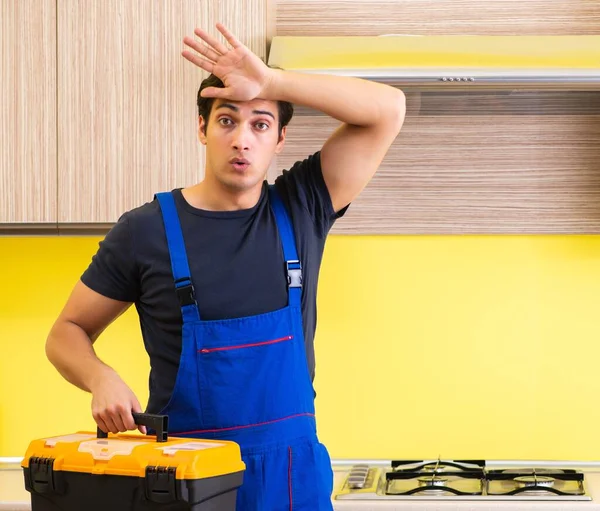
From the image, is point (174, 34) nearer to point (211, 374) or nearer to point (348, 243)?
point (348, 243)

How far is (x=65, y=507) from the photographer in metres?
1.32

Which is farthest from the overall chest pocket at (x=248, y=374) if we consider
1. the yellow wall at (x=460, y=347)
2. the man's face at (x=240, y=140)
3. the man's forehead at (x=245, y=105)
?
the yellow wall at (x=460, y=347)

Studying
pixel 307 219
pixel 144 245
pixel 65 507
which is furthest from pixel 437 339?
pixel 65 507

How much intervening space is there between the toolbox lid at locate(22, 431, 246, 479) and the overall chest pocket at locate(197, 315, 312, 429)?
4.9 inches

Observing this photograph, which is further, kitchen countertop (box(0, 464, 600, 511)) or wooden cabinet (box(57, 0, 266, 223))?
wooden cabinet (box(57, 0, 266, 223))

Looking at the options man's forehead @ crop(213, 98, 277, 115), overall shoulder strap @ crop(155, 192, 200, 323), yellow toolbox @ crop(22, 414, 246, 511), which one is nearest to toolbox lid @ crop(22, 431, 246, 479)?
yellow toolbox @ crop(22, 414, 246, 511)

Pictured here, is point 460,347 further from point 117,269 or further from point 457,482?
point 117,269

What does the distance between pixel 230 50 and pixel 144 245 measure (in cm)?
34

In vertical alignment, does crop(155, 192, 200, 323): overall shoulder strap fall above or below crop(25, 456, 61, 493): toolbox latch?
above

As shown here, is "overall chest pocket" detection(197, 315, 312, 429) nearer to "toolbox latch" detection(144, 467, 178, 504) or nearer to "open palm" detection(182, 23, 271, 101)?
"toolbox latch" detection(144, 467, 178, 504)

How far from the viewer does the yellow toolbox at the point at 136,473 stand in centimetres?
123

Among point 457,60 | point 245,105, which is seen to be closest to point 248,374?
point 245,105

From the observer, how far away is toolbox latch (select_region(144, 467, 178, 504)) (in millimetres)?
1217

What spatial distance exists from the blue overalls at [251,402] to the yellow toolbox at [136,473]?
11cm
